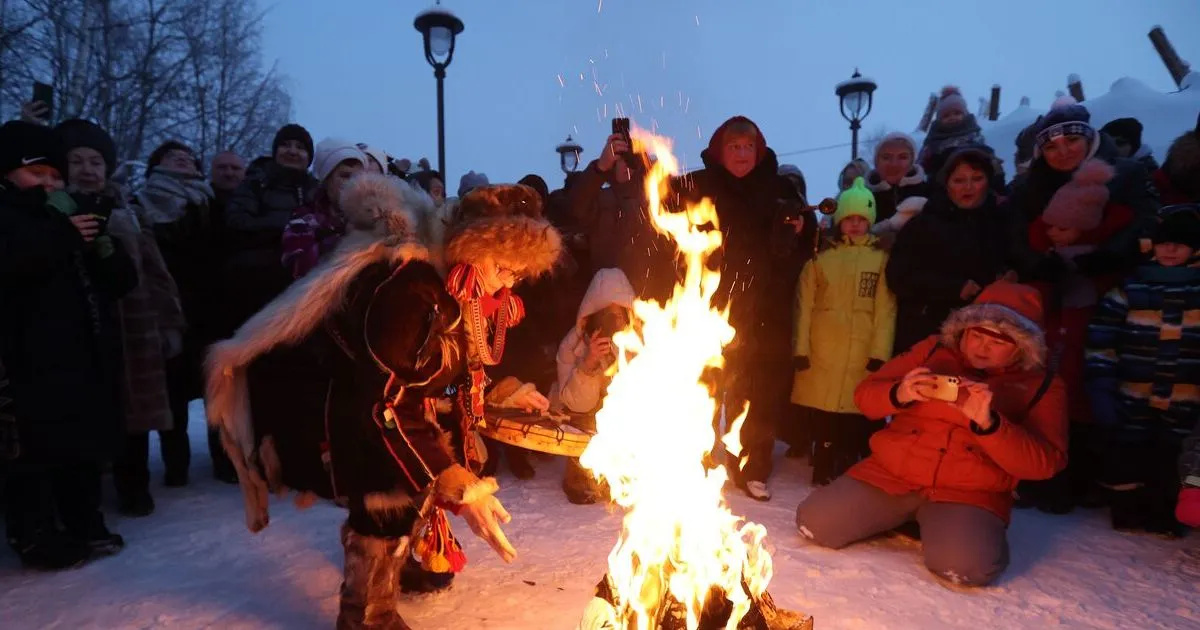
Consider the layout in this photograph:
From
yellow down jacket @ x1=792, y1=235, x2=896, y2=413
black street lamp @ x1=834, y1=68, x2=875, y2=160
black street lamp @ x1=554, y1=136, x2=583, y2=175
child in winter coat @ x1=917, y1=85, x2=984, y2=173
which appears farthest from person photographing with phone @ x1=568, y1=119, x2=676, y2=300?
black street lamp @ x1=554, y1=136, x2=583, y2=175

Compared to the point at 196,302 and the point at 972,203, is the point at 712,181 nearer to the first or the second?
the point at 972,203

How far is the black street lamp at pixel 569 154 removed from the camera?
1448 cm

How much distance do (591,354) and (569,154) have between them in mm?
10935

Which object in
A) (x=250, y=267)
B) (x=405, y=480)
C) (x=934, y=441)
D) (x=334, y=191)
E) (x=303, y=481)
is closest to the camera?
(x=405, y=480)

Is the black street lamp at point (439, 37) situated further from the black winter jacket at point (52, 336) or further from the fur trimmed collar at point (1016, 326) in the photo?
the fur trimmed collar at point (1016, 326)

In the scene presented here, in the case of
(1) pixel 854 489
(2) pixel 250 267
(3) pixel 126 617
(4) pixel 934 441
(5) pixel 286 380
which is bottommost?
(3) pixel 126 617

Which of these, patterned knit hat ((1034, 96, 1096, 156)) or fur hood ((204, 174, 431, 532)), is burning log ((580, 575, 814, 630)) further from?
patterned knit hat ((1034, 96, 1096, 156))

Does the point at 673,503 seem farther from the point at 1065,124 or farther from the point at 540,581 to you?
the point at 1065,124

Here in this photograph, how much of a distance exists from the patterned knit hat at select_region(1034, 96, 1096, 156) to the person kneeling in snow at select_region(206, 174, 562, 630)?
3885 millimetres

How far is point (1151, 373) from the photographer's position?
4031 millimetres

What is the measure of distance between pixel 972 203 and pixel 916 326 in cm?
94

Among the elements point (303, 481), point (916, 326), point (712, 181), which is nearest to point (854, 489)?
point (916, 326)

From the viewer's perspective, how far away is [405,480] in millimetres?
2523

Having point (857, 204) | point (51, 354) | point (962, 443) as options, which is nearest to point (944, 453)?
point (962, 443)
